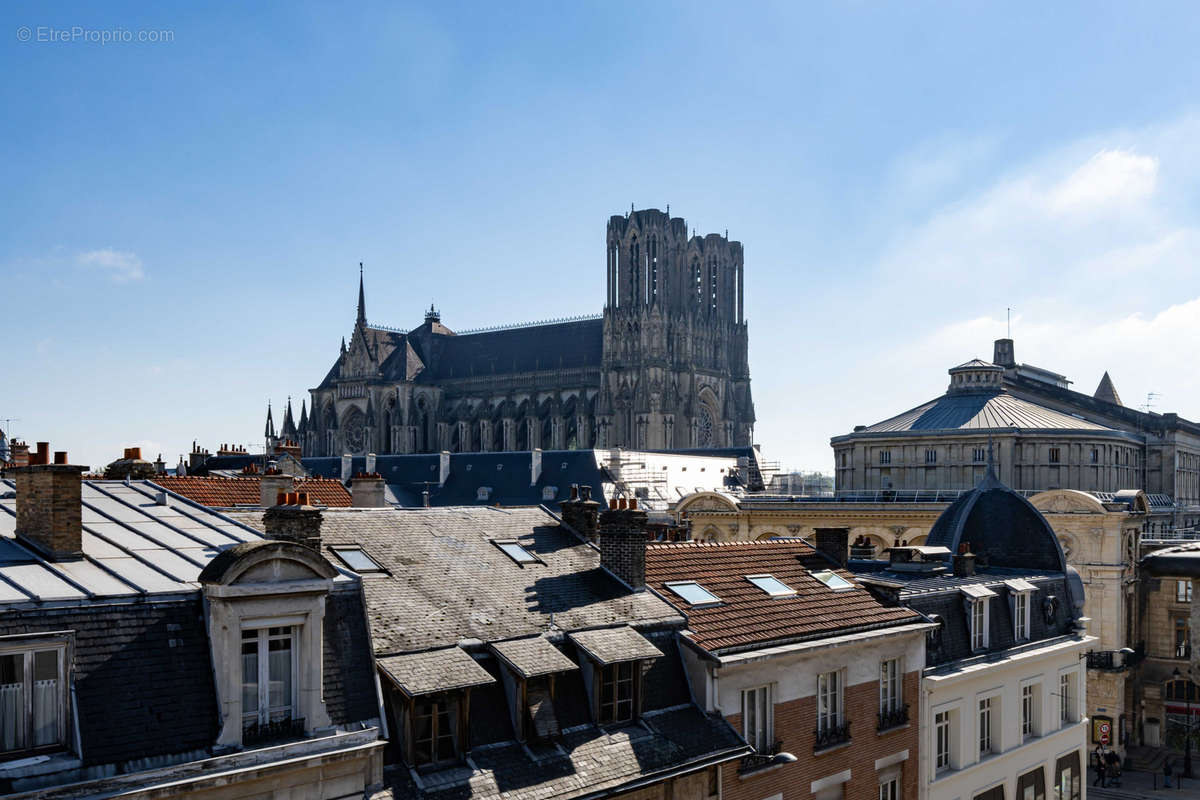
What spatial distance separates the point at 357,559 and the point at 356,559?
0.01 m

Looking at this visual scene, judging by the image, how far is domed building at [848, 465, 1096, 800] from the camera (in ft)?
67.7

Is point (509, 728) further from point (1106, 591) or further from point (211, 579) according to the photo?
point (1106, 591)

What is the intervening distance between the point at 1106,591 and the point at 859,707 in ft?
101

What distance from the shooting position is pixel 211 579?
10.8m

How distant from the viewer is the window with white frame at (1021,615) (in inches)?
918

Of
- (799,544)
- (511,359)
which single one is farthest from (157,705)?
(511,359)

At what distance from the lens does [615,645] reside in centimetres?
1455

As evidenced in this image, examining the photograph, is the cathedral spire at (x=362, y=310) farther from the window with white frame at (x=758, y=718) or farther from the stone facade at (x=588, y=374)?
the window with white frame at (x=758, y=718)

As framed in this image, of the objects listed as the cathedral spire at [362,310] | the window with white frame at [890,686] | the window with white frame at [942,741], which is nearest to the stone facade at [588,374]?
the cathedral spire at [362,310]

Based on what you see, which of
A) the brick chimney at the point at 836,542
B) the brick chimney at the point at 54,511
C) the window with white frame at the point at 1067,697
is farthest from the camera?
the window with white frame at the point at 1067,697

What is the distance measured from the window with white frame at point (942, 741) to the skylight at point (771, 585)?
4214 millimetres

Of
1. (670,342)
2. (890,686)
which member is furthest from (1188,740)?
(670,342)

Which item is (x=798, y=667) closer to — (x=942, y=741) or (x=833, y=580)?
(x=833, y=580)

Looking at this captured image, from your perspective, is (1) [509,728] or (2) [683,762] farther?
(2) [683,762]
